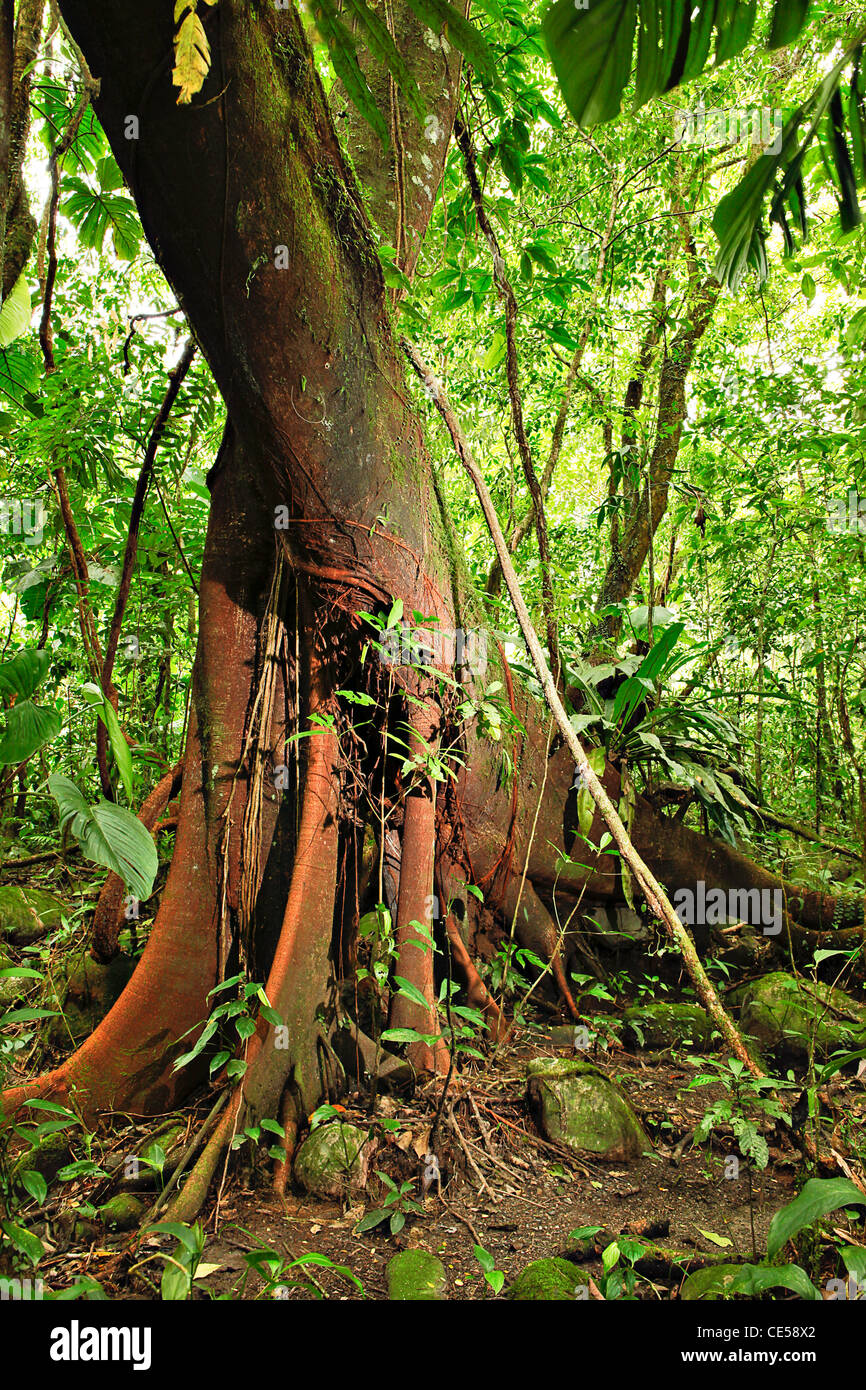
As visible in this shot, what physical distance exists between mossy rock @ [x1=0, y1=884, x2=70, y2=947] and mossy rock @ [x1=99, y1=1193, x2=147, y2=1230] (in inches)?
70.0

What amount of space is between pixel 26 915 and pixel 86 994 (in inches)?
34.7

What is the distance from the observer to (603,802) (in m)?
2.16

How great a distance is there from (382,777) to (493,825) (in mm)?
742

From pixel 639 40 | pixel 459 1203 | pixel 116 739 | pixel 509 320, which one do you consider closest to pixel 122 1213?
pixel 459 1203

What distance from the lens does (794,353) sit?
6.29m

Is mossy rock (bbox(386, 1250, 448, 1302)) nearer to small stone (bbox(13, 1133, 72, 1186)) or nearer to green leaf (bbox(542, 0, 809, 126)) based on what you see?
small stone (bbox(13, 1133, 72, 1186))

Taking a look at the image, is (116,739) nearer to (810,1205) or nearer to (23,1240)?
(23,1240)

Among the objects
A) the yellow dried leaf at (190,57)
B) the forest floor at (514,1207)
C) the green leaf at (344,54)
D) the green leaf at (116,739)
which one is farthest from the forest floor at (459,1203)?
the green leaf at (344,54)

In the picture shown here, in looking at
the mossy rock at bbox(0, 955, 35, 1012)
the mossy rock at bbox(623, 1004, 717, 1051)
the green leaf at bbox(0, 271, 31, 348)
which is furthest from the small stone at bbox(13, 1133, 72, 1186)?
the green leaf at bbox(0, 271, 31, 348)

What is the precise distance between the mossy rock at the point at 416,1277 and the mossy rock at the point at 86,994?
151cm

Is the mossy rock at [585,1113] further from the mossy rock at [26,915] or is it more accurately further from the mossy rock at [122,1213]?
the mossy rock at [26,915]

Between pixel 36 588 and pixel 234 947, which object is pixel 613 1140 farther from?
pixel 36 588

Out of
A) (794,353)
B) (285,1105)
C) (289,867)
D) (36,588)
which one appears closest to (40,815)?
(36,588)

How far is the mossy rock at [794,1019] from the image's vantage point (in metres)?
2.95
